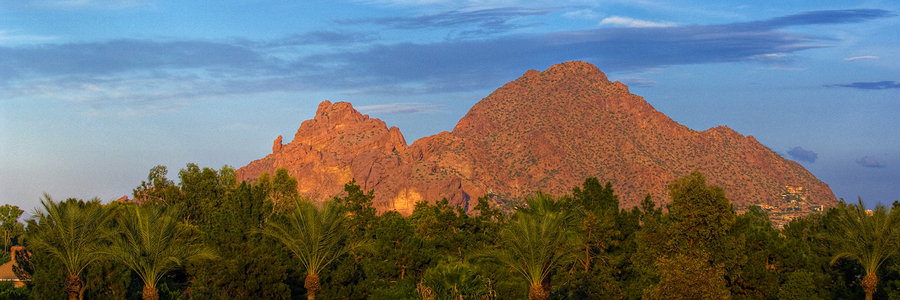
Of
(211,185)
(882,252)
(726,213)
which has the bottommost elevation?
(882,252)

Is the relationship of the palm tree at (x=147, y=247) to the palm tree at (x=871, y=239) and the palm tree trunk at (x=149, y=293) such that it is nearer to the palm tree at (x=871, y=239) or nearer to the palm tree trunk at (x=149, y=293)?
the palm tree trunk at (x=149, y=293)

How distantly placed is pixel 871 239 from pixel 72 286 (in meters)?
36.6

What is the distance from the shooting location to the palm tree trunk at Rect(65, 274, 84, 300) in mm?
33344

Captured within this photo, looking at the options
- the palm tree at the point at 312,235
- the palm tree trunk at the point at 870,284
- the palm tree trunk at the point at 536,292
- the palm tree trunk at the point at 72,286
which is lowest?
the palm tree trunk at the point at 870,284

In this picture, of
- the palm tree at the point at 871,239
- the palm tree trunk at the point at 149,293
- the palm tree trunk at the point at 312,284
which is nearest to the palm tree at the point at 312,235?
the palm tree trunk at the point at 312,284

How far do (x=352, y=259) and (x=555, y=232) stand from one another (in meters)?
10.5

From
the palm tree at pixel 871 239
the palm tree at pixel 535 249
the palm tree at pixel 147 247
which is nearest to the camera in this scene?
the palm tree at pixel 535 249

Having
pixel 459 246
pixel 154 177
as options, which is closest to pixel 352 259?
pixel 459 246

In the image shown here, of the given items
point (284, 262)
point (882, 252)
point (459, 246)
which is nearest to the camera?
point (284, 262)

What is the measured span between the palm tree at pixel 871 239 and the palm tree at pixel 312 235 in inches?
944

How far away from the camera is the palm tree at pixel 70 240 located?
3344 cm

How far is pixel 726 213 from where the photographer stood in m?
34.5

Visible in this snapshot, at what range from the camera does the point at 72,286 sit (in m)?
33.4

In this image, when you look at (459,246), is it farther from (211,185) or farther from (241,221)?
(211,185)
